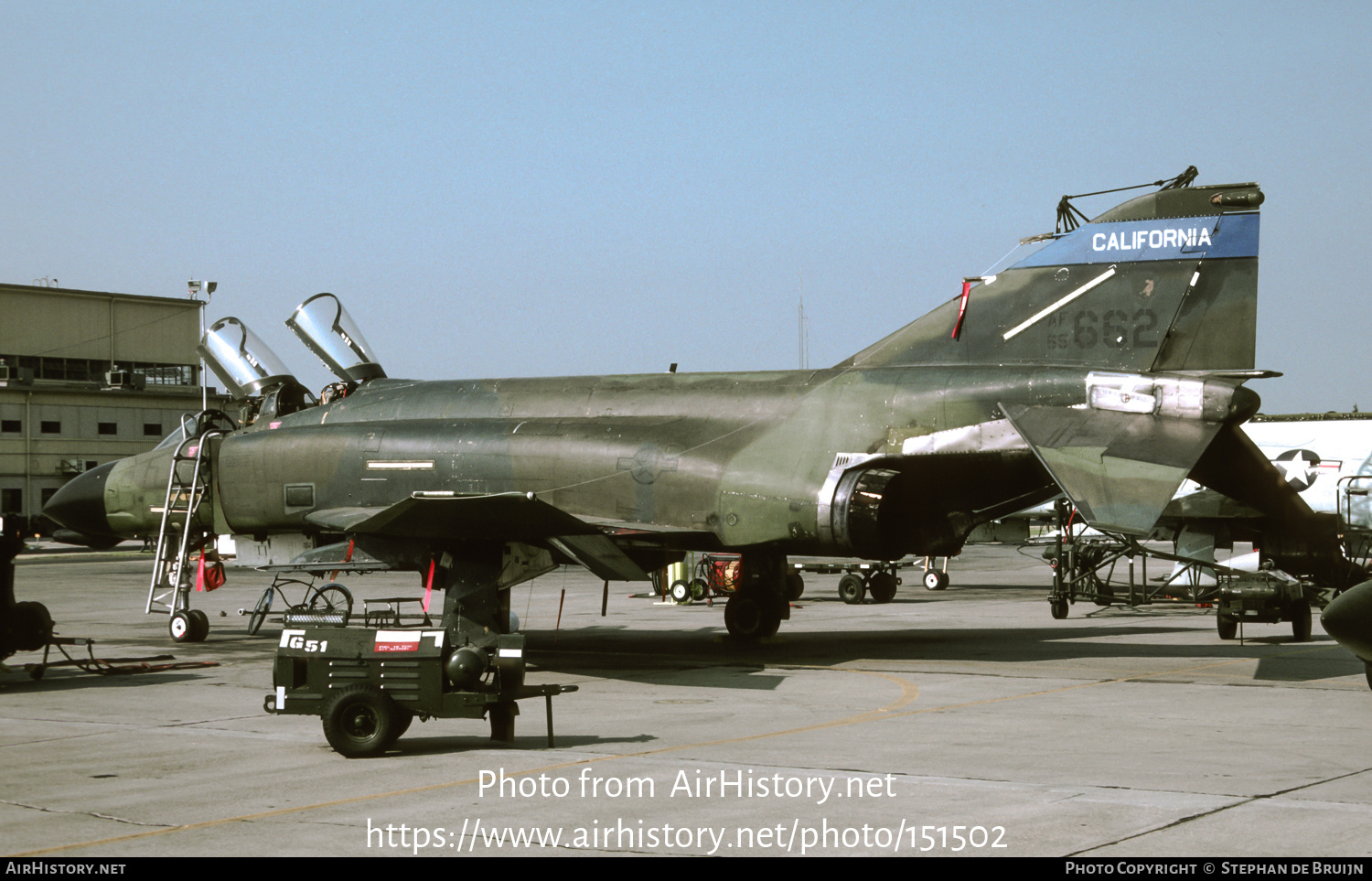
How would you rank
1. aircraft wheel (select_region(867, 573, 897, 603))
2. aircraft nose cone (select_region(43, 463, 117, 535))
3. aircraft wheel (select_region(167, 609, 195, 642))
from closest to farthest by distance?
aircraft wheel (select_region(167, 609, 195, 642))
aircraft nose cone (select_region(43, 463, 117, 535))
aircraft wheel (select_region(867, 573, 897, 603))

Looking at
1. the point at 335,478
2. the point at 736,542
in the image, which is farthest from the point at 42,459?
the point at 736,542

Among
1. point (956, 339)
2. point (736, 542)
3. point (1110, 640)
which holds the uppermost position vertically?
point (956, 339)

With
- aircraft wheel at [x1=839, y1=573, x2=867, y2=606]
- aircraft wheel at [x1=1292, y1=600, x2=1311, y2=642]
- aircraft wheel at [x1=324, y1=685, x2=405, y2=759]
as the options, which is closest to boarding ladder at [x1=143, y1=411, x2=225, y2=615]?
aircraft wheel at [x1=324, y1=685, x2=405, y2=759]

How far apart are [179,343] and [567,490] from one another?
206ft

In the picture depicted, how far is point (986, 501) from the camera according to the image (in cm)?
1590

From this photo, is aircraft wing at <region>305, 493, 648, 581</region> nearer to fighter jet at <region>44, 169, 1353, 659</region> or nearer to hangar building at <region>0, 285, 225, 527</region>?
fighter jet at <region>44, 169, 1353, 659</region>

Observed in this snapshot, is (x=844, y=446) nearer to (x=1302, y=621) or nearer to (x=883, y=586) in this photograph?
(x=1302, y=621)

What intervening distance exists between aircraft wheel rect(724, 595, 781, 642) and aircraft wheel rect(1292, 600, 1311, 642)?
7.58 m

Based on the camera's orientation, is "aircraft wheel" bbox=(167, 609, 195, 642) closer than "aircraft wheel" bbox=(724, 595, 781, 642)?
No

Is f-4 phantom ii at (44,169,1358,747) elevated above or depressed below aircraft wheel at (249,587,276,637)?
above

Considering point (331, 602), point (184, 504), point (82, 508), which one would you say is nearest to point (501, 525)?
point (184, 504)

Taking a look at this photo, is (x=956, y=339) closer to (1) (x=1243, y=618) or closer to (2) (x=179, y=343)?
(1) (x=1243, y=618)

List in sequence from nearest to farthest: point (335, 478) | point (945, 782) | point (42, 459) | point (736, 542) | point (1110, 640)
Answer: point (945, 782), point (736, 542), point (335, 478), point (1110, 640), point (42, 459)

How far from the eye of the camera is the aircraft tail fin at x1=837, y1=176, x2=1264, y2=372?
14.6m
